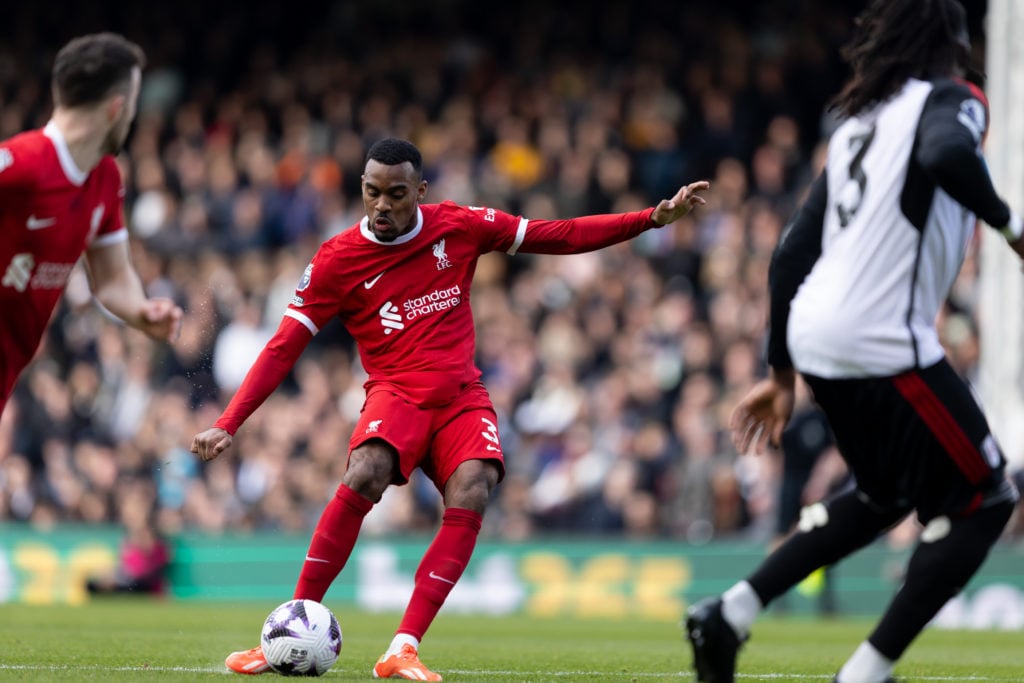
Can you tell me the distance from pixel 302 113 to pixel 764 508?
28.5ft

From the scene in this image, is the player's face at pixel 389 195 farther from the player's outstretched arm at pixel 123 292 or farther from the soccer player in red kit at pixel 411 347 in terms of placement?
the player's outstretched arm at pixel 123 292

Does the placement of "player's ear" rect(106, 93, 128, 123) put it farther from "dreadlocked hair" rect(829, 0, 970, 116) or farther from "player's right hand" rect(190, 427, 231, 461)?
"dreadlocked hair" rect(829, 0, 970, 116)

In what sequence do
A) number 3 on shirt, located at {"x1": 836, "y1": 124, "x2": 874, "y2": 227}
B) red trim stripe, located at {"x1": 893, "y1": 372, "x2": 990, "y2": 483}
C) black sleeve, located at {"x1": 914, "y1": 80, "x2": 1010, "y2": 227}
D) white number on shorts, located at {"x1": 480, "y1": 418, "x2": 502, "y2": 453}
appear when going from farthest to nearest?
white number on shorts, located at {"x1": 480, "y1": 418, "x2": 502, "y2": 453}, number 3 on shirt, located at {"x1": 836, "y1": 124, "x2": 874, "y2": 227}, red trim stripe, located at {"x1": 893, "y1": 372, "x2": 990, "y2": 483}, black sleeve, located at {"x1": 914, "y1": 80, "x2": 1010, "y2": 227}

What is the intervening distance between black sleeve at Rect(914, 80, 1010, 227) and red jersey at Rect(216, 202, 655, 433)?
2150 mm

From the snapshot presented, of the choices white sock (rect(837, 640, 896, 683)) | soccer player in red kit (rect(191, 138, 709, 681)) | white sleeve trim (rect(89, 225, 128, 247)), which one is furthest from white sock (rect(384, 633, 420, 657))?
white sock (rect(837, 640, 896, 683))

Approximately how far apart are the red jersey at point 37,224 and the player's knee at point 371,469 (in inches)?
55.5

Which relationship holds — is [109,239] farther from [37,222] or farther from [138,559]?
[138,559]

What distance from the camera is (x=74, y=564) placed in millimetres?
16531

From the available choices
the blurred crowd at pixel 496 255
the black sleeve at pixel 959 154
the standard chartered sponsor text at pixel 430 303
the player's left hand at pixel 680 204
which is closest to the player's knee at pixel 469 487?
the standard chartered sponsor text at pixel 430 303

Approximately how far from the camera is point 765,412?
17.5ft

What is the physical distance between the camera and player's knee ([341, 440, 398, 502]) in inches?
254

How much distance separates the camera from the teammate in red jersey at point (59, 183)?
538 centimetres

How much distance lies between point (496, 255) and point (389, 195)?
36.5 feet

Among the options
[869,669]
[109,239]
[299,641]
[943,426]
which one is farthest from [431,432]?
[943,426]
